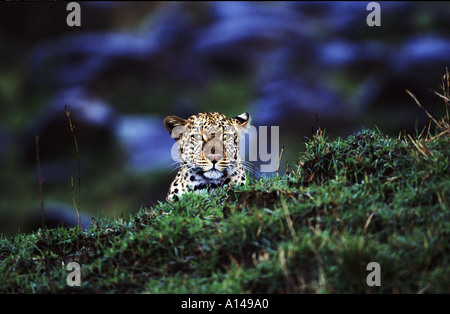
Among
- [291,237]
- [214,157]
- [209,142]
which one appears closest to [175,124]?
[209,142]

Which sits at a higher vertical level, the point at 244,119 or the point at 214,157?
the point at 244,119

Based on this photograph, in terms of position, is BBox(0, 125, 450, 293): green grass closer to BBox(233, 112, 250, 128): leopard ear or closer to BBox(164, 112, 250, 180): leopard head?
BBox(164, 112, 250, 180): leopard head

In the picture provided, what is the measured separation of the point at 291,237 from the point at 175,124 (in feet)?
8.75

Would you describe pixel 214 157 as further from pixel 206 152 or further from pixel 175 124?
pixel 175 124

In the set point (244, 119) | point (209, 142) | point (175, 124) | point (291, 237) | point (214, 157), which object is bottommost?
point (291, 237)

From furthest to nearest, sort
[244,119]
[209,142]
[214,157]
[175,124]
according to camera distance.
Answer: [244,119], [175,124], [209,142], [214,157]

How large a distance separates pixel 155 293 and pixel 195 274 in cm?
42

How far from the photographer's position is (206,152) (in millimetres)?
6039

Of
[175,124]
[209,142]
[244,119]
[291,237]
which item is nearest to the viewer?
[291,237]

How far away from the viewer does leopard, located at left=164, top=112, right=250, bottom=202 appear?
6008 mm

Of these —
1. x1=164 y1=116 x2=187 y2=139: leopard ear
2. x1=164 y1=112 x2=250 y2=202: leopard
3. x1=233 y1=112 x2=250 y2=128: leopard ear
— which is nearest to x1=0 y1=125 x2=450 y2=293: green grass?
x1=164 y1=112 x2=250 y2=202: leopard

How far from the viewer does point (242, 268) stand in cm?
420

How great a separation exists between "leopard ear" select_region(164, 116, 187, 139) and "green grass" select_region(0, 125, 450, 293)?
45.5 inches

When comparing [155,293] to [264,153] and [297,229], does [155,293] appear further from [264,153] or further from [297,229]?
[264,153]
